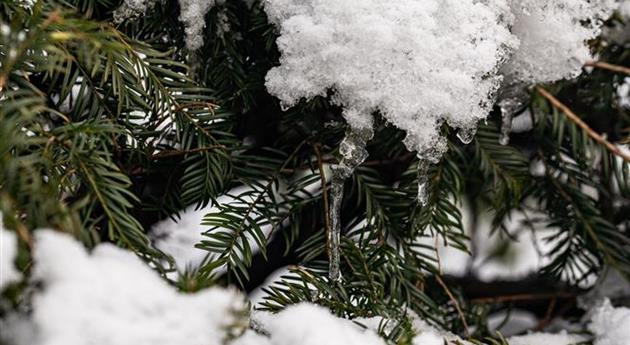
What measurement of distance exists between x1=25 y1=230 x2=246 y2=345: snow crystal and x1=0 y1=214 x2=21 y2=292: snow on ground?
0.01 meters

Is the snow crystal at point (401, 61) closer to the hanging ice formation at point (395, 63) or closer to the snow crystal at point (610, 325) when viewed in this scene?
the hanging ice formation at point (395, 63)

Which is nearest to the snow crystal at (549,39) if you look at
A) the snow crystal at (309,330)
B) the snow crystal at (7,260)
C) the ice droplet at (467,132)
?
the ice droplet at (467,132)

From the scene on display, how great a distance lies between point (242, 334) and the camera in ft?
1.31

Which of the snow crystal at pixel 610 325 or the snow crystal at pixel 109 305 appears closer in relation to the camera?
the snow crystal at pixel 109 305

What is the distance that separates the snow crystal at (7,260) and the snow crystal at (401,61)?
12.0 inches

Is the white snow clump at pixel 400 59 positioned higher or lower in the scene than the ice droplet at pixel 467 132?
higher

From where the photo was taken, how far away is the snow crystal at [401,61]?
1.87 ft

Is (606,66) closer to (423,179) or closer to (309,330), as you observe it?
(423,179)

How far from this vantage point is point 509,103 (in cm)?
73

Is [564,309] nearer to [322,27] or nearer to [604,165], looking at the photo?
[604,165]

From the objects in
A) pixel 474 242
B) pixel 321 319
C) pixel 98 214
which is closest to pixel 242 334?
pixel 321 319

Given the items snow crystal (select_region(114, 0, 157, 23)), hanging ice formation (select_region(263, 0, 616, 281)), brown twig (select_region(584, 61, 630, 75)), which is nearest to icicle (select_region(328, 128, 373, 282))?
hanging ice formation (select_region(263, 0, 616, 281))

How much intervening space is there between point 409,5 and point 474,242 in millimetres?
706

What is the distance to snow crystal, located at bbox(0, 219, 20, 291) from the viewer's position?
0.34 metres
